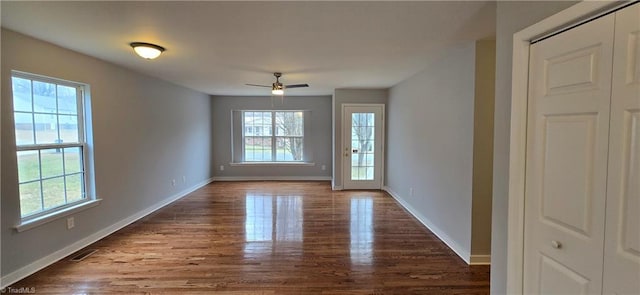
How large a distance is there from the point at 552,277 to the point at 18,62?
433 cm

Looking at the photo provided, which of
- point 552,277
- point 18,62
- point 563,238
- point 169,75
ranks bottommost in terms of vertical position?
point 552,277

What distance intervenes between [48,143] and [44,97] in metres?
0.47

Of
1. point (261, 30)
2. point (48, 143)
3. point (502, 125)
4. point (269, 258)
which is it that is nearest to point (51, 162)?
point (48, 143)

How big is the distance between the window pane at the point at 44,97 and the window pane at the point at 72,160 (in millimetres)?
477

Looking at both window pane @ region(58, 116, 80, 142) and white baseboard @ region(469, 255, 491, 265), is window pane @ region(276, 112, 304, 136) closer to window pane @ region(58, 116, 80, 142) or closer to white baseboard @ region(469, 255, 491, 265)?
window pane @ region(58, 116, 80, 142)

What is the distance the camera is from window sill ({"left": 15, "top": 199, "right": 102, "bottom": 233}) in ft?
8.50

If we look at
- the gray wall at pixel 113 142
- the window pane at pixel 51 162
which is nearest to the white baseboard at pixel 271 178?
the gray wall at pixel 113 142

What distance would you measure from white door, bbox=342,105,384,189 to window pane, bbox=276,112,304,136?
171 cm

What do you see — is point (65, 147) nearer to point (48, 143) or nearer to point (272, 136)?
point (48, 143)

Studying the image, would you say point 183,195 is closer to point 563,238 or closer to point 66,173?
point 66,173

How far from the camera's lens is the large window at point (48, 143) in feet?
8.75

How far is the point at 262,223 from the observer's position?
4.14 meters

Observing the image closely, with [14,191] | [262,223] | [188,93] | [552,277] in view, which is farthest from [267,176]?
[552,277]

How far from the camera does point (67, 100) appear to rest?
3.19 meters
